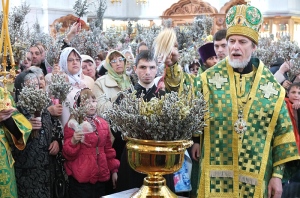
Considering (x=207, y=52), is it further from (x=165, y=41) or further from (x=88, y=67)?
(x=165, y=41)

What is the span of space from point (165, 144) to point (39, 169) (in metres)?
2.26

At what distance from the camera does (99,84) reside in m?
5.04

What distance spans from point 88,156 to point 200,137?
110 centimetres

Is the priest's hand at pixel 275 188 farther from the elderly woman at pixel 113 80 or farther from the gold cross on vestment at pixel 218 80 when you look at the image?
the elderly woman at pixel 113 80

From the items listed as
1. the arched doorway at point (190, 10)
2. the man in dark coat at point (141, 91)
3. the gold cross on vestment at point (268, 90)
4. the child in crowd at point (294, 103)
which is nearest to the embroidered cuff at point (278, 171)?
the gold cross on vestment at point (268, 90)

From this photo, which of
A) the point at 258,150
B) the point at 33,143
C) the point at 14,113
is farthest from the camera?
the point at 33,143

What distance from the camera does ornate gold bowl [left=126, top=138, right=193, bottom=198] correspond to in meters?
1.88

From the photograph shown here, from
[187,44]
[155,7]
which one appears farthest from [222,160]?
[155,7]

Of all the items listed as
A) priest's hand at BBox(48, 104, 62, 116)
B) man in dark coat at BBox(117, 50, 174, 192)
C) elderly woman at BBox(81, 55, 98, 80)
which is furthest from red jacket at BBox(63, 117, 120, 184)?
elderly woman at BBox(81, 55, 98, 80)

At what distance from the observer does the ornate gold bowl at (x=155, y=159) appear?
74.2 inches

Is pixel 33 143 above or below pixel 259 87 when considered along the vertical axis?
below

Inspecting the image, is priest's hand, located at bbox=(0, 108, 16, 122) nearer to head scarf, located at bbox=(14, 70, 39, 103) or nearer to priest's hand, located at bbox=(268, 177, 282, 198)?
head scarf, located at bbox=(14, 70, 39, 103)

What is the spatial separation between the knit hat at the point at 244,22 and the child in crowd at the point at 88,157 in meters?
1.32

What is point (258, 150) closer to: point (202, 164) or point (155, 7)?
point (202, 164)
